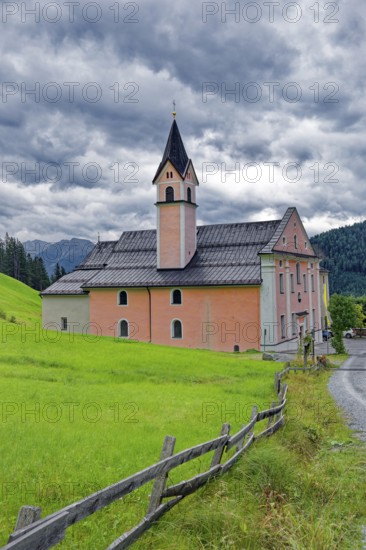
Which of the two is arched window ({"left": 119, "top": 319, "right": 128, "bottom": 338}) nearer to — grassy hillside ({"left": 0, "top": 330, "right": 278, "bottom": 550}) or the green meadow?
the green meadow

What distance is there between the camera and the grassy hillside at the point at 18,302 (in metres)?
63.4

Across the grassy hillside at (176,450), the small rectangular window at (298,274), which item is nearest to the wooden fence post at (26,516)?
the grassy hillside at (176,450)

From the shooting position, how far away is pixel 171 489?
314 inches

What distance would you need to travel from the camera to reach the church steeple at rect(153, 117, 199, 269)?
168 ft

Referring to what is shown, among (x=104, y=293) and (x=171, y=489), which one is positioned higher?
(x=104, y=293)

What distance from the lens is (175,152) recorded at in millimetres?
51938

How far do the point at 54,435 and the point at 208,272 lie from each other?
37377mm

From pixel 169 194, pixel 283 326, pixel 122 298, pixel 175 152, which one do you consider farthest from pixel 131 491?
pixel 175 152

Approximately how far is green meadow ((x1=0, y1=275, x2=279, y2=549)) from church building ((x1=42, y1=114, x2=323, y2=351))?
1397 centimetres

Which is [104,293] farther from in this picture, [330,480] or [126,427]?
[330,480]

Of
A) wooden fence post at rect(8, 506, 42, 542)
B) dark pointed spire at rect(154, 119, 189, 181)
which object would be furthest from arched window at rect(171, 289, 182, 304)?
wooden fence post at rect(8, 506, 42, 542)

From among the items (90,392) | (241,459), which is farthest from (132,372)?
(241,459)

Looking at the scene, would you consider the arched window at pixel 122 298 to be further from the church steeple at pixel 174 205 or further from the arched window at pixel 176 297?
the arched window at pixel 176 297

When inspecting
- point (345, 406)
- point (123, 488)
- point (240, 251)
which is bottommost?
point (345, 406)
